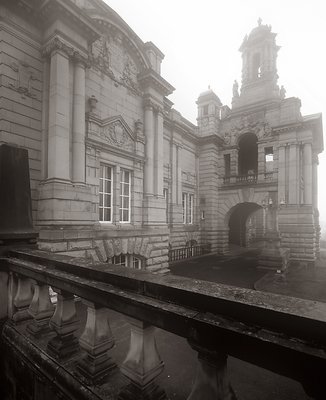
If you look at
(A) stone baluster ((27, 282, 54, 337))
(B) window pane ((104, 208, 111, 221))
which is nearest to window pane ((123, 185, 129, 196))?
(B) window pane ((104, 208, 111, 221))

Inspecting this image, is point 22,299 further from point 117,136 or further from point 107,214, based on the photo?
point 117,136

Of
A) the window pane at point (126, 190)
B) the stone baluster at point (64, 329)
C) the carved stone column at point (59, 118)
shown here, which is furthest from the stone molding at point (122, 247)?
the stone baluster at point (64, 329)

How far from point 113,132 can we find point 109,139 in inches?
16.1

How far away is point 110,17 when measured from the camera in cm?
1003

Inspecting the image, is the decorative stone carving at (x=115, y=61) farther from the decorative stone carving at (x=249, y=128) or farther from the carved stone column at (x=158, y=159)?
the decorative stone carving at (x=249, y=128)

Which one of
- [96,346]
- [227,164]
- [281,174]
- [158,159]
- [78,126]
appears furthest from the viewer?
[227,164]

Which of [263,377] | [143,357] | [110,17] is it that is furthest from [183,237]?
[143,357]

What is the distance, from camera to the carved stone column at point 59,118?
25.7ft

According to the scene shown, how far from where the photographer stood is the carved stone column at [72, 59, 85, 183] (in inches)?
332

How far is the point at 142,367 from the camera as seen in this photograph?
1870mm

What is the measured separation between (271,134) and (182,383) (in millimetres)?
20164

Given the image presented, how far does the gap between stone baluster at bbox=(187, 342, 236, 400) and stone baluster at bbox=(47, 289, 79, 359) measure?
156cm

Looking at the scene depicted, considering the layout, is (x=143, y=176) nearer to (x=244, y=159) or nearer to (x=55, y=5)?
(x=55, y=5)

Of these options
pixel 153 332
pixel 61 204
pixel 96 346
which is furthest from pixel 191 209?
pixel 153 332
